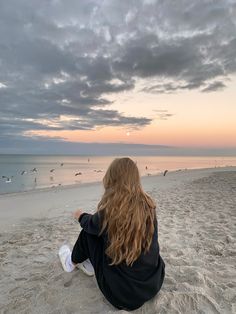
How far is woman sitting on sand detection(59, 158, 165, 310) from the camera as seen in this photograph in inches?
106

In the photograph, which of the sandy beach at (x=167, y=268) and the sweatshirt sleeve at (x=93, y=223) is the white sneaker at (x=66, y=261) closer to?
the sandy beach at (x=167, y=268)

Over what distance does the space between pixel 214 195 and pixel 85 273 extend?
754 cm

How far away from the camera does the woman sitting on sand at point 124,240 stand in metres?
2.70

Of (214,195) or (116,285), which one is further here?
(214,195)

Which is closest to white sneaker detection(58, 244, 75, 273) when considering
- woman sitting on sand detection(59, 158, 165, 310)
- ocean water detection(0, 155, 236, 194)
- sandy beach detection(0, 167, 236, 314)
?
sandy beach detection(0, 167, 236, 314)

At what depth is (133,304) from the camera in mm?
2844

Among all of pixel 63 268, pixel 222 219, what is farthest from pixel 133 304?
pixel 222 219

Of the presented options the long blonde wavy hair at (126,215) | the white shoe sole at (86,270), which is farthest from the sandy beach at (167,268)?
the long blonde wavy hair at (126,215)

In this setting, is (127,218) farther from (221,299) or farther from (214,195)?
(214,195)

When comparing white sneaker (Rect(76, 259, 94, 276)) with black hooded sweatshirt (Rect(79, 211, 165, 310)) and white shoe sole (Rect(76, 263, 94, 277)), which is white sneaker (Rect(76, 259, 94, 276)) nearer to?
white shoe sole (Rect(76, 263, 94, 277))

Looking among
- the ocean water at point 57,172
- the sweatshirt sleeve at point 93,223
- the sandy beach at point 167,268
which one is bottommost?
the ocean water at point 57,172

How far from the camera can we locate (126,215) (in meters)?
2.68

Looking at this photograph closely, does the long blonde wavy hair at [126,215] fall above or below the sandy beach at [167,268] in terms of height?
above

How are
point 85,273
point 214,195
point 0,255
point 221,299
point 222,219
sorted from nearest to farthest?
point 221,299 < point 85,273 < point 0,255 < point 222,219 < point 214,195
